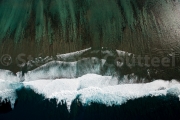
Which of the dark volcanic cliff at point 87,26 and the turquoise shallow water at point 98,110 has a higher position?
the dark volcanic cliff at point 87,26

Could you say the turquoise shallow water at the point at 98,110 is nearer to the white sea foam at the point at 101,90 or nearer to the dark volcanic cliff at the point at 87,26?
the white sea foam at the point at 101,90

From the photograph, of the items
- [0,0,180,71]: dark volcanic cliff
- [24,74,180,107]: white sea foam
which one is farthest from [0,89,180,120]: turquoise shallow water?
[0,0,180,71]: dark volcanic cliff

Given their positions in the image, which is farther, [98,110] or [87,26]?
[87,26]

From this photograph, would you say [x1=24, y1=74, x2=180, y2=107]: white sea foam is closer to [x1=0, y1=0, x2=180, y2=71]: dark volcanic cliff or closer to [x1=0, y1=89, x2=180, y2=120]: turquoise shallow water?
[x1=0, y1=89, x2=180, y2=120]: turquoise shallow water

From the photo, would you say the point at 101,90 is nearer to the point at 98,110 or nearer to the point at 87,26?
the point at 98,110

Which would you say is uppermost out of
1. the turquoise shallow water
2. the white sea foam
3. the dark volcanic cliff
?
the dark volcanic cliff

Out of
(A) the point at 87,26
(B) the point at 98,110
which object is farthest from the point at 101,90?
(A) the point at 87,26

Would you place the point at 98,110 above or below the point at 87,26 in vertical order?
below

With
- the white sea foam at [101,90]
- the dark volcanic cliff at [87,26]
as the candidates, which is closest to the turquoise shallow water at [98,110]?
the white sea foam at [101,90]

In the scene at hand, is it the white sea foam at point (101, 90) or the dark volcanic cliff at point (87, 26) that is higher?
the dark volcanic cliff at point (87, 26)

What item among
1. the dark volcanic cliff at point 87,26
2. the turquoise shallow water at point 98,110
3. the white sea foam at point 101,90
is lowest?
the turquoise shallow water at point 98,110

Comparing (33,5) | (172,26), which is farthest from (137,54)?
(33,5)

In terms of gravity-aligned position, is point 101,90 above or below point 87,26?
below
